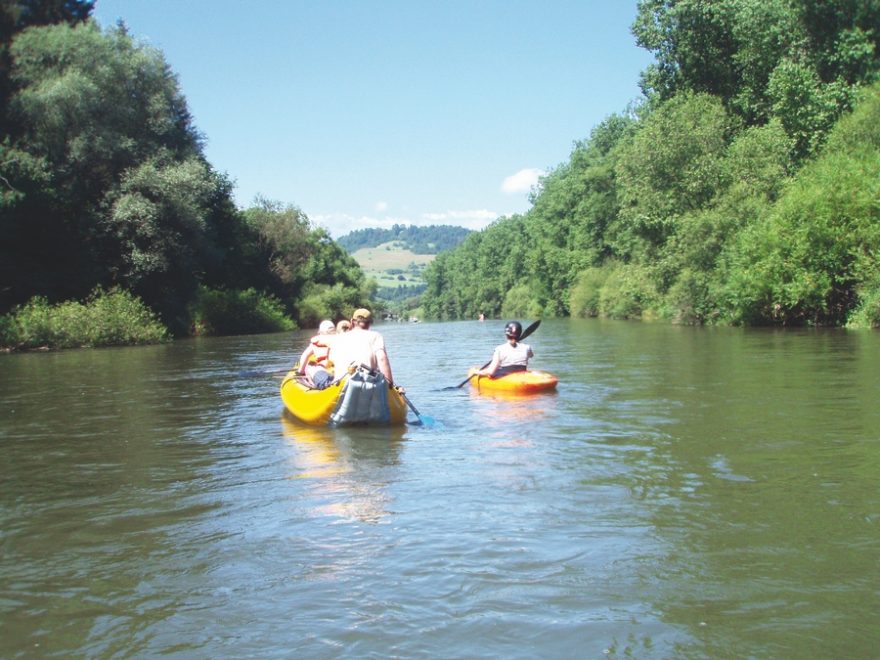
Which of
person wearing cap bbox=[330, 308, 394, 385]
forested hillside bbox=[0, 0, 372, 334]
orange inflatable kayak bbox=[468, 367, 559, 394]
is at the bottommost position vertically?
orange inflatable kayak bbox=[468, 367, 559, 394]

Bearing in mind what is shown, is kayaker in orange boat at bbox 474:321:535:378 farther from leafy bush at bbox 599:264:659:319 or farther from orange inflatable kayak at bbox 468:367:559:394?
leafy bush at bbox 599:264:659:319

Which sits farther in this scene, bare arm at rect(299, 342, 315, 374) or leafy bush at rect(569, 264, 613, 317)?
leafy bush at rect(569, 264, 613, 317)

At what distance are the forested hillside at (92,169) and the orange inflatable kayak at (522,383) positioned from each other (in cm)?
2126

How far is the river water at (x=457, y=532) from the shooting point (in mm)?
4172

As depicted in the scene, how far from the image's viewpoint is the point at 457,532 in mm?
5820

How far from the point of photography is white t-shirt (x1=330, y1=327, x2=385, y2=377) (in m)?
10.4

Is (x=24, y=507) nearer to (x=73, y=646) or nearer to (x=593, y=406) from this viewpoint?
(x=73, y=646)

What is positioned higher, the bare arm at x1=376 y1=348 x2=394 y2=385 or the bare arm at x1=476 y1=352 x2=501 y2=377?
the bare arm at x1=376 y1=348 x2=394 y2=385

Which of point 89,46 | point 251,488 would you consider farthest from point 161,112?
point 251,488

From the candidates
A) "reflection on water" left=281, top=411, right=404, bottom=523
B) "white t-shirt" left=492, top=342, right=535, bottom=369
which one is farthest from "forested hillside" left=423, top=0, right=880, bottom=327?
"reflection on water" left=281, top=411, right=404, bottom=523

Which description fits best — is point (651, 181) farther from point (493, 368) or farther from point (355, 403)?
point (355, 403)

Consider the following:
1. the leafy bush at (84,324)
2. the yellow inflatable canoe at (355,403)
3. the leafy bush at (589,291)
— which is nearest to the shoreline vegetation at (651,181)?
the leafy bush at (84,324)

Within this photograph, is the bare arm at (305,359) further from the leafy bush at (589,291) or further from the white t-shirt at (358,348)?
the leafy bush at (589,291)

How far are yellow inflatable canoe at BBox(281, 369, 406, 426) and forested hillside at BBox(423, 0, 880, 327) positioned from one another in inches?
844
